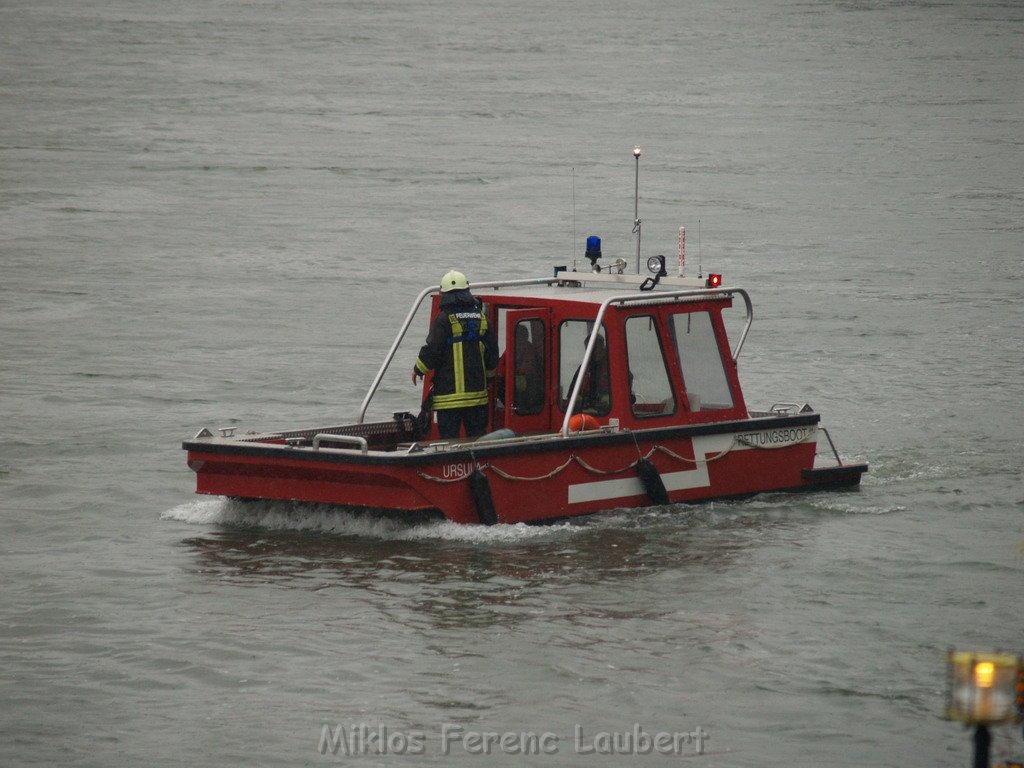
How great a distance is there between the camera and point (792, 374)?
2017cm

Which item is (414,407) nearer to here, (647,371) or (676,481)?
(647,371)

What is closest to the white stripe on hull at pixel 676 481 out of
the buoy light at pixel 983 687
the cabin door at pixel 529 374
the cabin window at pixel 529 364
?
the cabin door at pixel 529 374

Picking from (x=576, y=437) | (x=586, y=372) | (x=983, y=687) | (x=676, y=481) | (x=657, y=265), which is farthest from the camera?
(x=657, y=265)

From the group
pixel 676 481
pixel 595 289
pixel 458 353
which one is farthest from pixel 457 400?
pixel 676 481

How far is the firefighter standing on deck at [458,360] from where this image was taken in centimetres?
1269

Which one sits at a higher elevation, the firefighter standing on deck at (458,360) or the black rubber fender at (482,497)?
the firefighter standing on deck at (458,360)

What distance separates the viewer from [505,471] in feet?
39.9

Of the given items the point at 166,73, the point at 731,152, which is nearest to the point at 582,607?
the point at 731,152

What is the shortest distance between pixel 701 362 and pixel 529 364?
4.16ft

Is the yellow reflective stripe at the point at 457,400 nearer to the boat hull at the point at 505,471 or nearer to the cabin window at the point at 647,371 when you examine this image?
the boat hull at the point at 505,471

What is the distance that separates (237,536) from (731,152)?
28580 millimetres

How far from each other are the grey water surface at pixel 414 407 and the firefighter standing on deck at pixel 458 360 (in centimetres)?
106

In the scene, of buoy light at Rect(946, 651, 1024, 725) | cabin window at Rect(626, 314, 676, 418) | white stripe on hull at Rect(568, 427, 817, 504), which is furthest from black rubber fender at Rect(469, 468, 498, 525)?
buoy light at Rect(946, 651, 1024, 725)

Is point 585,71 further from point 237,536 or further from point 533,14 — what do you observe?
point 237,536
